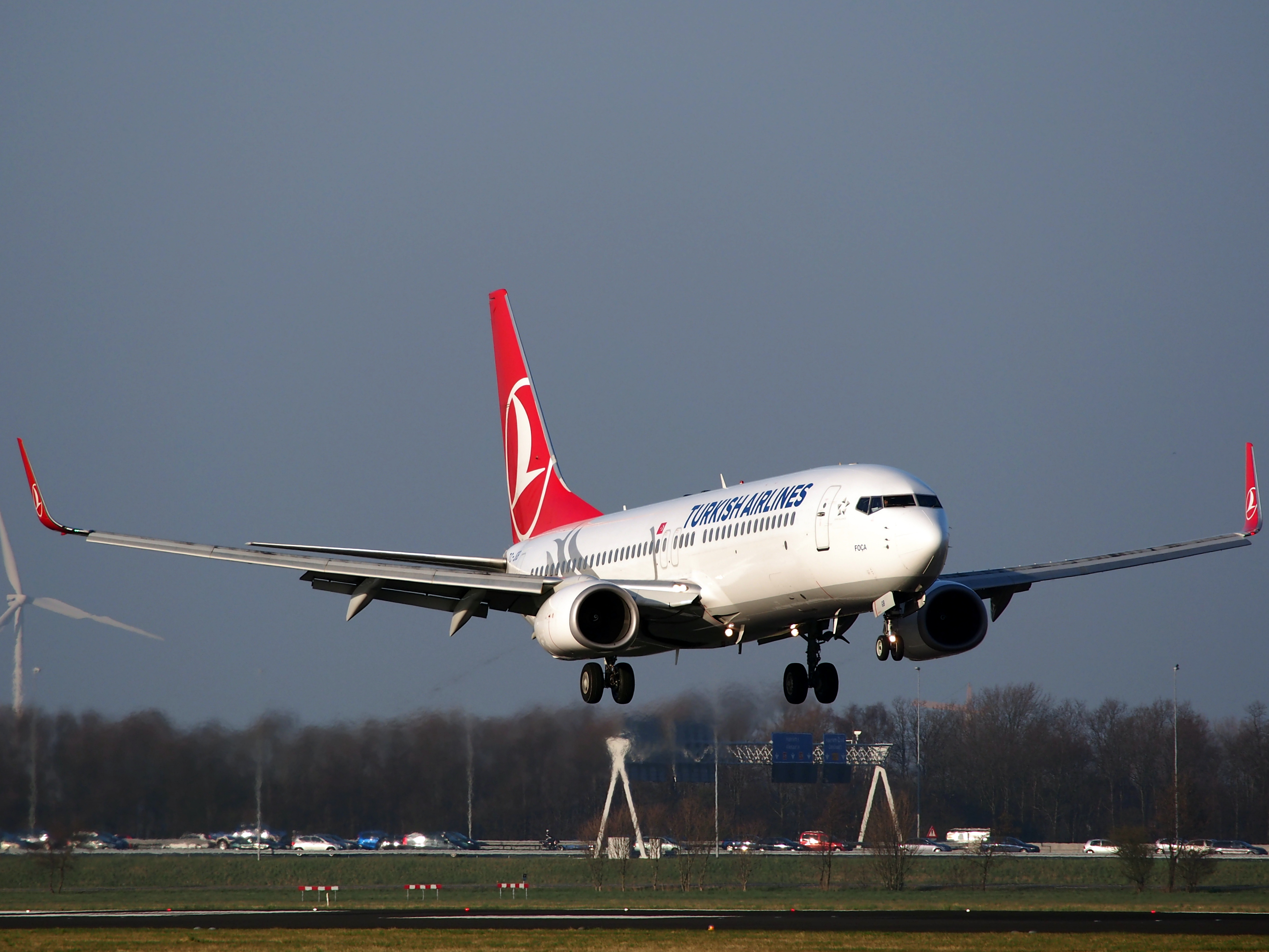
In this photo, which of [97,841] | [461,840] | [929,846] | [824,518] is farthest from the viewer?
[929,846]

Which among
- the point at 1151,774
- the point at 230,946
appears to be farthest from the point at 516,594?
the point at 1151,774

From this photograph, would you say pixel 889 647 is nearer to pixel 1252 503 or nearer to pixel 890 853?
pixel 1252 503

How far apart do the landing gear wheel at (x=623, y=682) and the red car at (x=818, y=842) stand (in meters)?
42.5

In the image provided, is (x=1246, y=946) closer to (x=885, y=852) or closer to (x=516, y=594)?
(x=516, y=594)

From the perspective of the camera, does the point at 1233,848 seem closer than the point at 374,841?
No

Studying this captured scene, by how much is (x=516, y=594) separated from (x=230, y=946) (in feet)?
36.2

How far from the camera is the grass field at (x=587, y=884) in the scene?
6288 cm

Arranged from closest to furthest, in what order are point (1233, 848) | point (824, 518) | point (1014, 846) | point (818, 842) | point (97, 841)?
point (824, 518)
point (97, 841)
point (818, 842)
point (1014, 846)
point (1233, 848)

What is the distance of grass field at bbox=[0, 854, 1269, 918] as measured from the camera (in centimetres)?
6288

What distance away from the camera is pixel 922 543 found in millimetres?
31016

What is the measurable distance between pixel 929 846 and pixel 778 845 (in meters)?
10.8

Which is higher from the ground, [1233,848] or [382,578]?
[382,578]

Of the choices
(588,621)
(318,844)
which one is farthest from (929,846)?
(588,621)

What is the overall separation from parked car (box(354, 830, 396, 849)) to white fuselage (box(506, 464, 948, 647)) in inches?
1235
